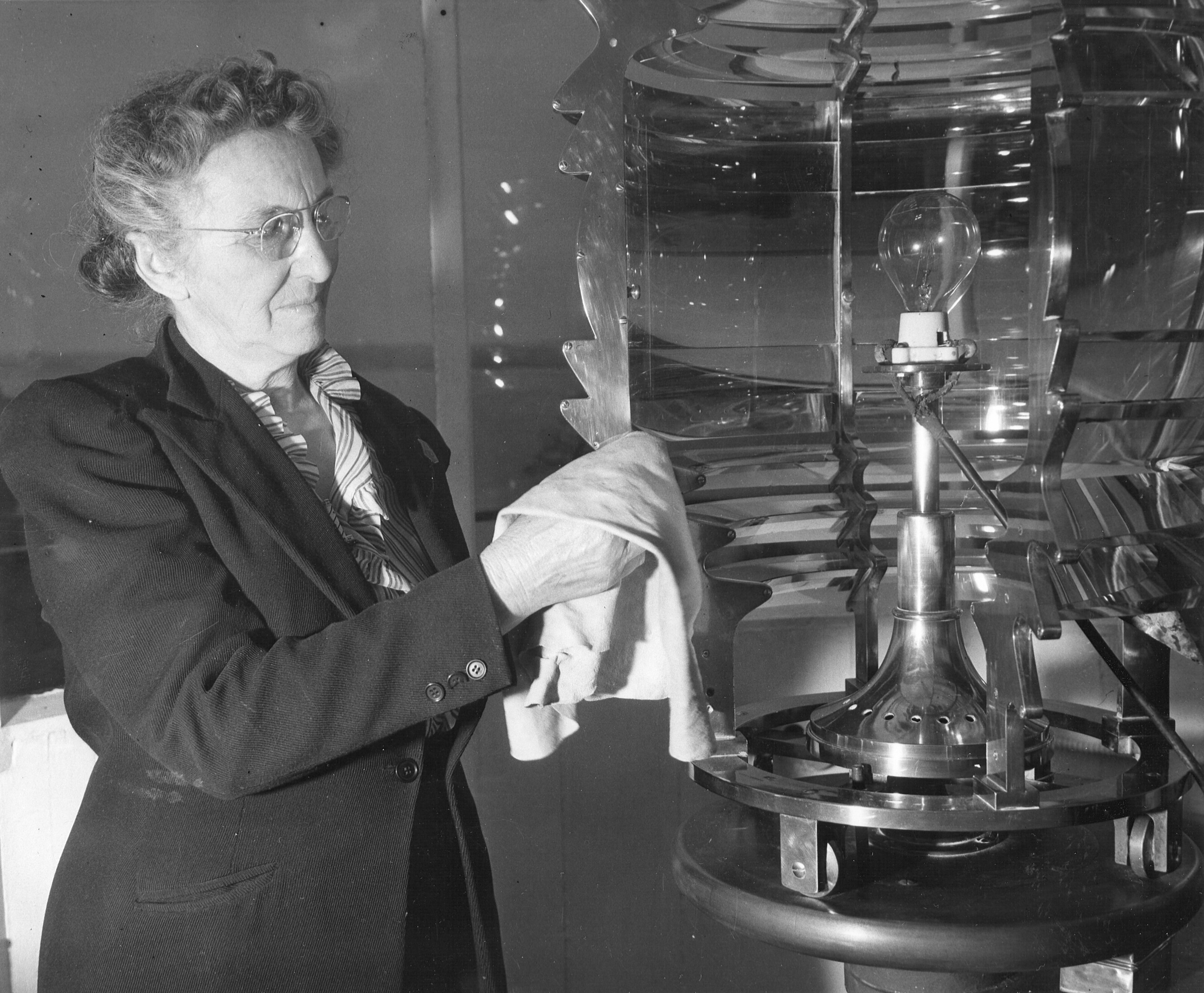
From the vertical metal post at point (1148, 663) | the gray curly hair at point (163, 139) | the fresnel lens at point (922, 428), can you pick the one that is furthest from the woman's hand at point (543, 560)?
the vertical metal post at point (1148, 663)

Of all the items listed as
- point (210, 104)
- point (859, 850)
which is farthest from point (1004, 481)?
point (210, 104)

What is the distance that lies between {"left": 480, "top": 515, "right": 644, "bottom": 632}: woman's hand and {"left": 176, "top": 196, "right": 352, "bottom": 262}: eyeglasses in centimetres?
27

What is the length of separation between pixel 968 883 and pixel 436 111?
808mm

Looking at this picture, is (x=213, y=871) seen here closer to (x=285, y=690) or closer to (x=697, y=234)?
(x=285, y=690)

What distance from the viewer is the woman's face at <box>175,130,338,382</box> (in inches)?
34.8

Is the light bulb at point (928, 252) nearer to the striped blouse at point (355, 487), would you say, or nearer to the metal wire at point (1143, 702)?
the metal wire at point (1143, 702)

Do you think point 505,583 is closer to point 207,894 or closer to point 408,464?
point 408,464

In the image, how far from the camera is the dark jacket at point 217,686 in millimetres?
860

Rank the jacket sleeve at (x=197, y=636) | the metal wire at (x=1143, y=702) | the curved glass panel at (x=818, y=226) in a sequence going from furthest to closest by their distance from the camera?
the curved glass panel at (x=818, y=226), the metal wire at (x=1143, y=702), the jacket sleeve at (x=197, y=636)

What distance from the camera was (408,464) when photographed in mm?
1071

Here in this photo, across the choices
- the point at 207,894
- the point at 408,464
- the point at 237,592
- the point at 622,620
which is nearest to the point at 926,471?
the point at 622,620

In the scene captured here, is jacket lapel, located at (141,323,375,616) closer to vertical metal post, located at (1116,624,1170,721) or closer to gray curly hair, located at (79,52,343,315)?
gray curly hair, located at (79,52,343,315)

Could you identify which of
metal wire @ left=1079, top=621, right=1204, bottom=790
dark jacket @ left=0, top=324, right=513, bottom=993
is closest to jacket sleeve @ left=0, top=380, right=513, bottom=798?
dark jacket @ left=0, top=324, right=513, bottom=993

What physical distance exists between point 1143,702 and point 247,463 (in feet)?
2.45
